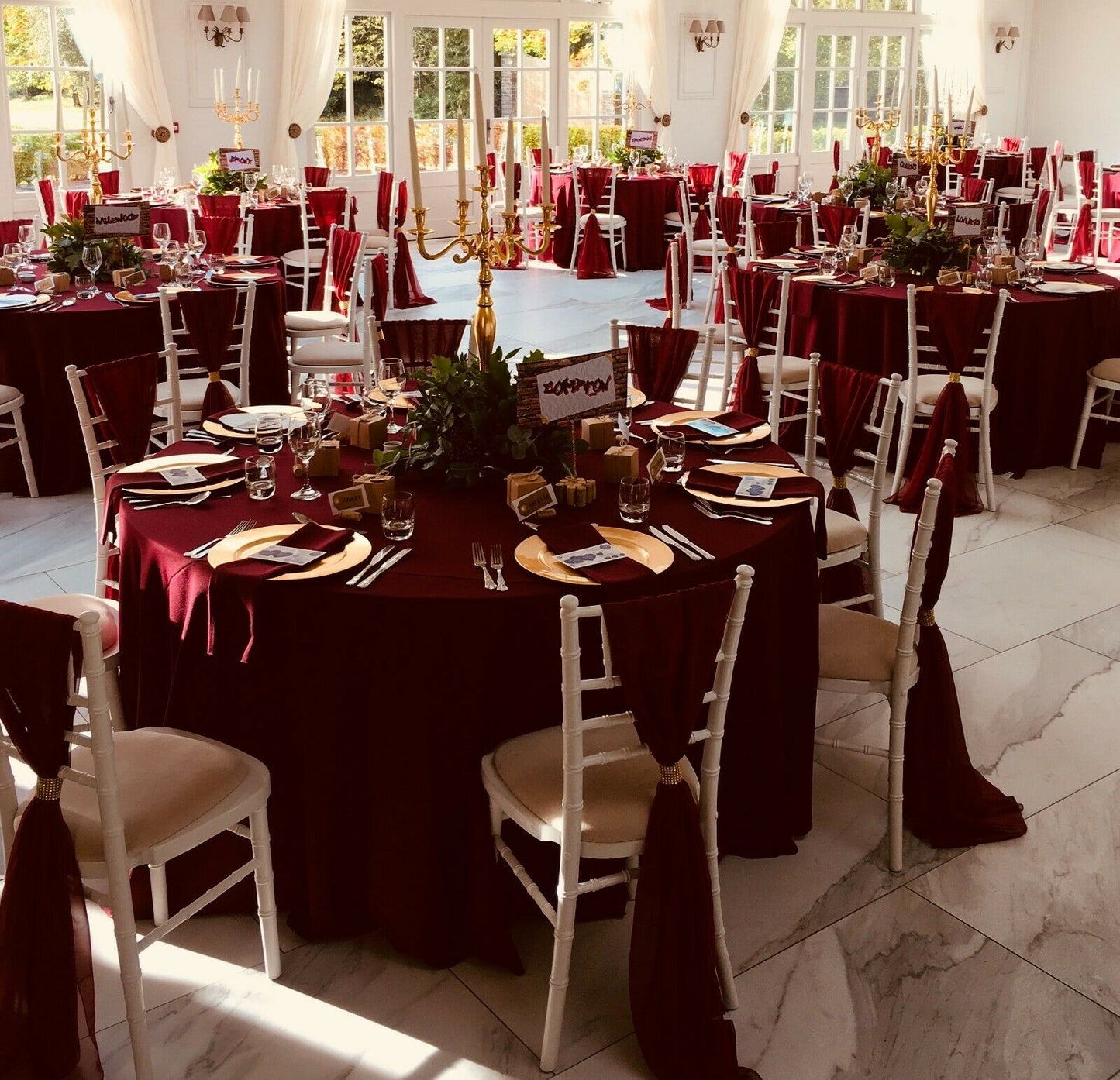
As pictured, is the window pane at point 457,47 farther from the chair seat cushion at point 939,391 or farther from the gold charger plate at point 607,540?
the gold charger plate at point 607,540

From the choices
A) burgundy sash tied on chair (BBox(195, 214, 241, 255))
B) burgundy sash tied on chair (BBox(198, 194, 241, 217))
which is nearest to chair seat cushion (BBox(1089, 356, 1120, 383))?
burgundy sash tied on chair (BBox(195, 214, 241, 255))

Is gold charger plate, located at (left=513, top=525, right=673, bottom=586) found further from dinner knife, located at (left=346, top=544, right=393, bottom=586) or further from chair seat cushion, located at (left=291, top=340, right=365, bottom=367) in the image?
chair seat cushion, located at (left=291, top=340, right=365, bottom=367)

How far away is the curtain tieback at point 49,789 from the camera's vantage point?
2.07m

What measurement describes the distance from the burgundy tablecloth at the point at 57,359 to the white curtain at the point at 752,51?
32.1 ft

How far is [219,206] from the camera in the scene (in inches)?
320

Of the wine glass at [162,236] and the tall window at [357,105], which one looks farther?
the tall window at [357,105]

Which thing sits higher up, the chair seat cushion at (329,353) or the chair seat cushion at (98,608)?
the chair seat cushion at (329,353)

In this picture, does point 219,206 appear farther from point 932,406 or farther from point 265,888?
point 265,888

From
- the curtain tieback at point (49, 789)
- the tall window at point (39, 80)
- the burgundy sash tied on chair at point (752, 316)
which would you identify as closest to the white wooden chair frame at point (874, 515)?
the burgundy sash tied on chair at point (752, 316)

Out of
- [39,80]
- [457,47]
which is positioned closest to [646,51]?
[457,47]

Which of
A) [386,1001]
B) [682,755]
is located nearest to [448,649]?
[682,755]

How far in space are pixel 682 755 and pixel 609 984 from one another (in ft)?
1.97

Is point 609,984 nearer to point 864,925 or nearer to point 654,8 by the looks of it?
point 864,925

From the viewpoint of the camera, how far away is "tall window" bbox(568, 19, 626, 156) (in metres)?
12.5
